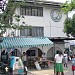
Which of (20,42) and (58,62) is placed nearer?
(58,62)

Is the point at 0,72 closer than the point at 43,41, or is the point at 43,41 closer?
the point at 0,72

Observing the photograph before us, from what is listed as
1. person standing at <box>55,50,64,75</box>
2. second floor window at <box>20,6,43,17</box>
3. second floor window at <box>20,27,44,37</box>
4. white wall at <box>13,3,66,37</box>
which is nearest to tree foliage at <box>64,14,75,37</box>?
white wall at <box>13,3,66,37</box>

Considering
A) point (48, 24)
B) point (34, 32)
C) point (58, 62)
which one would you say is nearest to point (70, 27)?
point (48, 24)

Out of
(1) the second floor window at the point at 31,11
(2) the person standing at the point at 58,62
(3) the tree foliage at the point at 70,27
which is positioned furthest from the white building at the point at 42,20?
(2) the person standing at the point at 58,62

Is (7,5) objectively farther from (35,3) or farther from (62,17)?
(62,17)

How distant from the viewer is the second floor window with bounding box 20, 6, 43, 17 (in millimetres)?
32628

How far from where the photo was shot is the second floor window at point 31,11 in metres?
32.6

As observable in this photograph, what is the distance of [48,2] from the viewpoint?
3412 centimetres

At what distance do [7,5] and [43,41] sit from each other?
798 cm

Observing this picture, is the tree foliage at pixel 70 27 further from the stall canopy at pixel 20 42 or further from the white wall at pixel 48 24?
the stall canopy at pixel 20 42

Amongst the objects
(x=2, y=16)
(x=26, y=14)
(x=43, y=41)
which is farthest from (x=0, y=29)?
(x=26, y=14)

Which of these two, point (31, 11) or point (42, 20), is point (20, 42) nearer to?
point (31, 11)

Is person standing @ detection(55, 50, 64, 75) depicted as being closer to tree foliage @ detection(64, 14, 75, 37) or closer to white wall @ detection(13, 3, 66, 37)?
white wall @ detection(13, 3, 66, 37)

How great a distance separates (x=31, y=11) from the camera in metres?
33.1
